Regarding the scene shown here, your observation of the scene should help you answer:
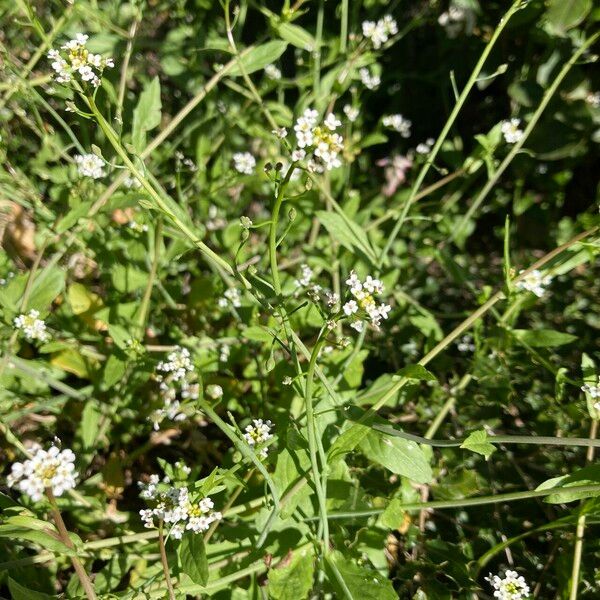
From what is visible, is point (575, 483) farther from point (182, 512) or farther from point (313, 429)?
point (182, 512)

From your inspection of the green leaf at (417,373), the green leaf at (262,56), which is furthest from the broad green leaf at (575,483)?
the green leaf at (262,56)

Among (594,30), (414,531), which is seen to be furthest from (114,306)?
(594,30)

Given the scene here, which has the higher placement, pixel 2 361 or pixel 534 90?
pixel 534 90

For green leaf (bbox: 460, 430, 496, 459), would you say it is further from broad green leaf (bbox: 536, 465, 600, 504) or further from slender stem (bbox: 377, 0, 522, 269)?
slender stem (bbox: 377, 0, 522, 269)

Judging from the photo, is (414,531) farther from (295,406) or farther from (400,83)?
(400,83)

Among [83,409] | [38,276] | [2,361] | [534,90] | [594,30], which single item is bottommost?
[83,409]

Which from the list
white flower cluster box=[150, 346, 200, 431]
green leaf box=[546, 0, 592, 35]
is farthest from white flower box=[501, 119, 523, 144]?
white flower cluster box=[150, 346, 200, 431]
